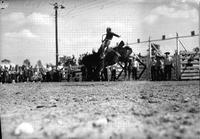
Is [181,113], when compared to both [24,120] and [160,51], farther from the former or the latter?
[160,51]

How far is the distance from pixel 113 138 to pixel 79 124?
700 mm

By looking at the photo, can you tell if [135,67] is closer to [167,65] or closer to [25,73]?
[167,65]

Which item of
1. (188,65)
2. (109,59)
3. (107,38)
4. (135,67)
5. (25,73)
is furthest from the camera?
(25,73)

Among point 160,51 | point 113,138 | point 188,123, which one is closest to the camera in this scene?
point 113,138

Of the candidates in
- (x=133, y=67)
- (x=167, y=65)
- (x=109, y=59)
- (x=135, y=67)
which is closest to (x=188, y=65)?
(x=167, y=65)

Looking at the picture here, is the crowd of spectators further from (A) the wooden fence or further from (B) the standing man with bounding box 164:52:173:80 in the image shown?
(A) the wooden fence

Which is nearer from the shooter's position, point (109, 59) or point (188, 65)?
point (188, 65)

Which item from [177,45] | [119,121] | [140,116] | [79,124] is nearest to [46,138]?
[79,124]

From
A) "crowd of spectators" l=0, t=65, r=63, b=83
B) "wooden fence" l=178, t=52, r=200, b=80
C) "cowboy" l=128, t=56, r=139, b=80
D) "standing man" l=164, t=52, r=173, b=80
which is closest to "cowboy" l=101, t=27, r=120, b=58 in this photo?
"cowboy" l=128, t=56, r=139, b=80

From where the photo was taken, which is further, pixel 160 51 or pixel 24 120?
pixel 160 51

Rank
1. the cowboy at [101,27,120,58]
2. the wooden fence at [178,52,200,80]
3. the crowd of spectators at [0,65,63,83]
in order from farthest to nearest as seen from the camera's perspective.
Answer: the crowd of spectators at [0,65,63,83]
the wooden fence at [178,52,200,80]
the cowboy at [101,27,120,58]

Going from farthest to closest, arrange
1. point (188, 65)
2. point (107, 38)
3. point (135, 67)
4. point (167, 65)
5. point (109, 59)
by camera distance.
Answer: point (109, 59) < point (135, 67) < point (188, 65) < point (107, 38) < point (167, 65)

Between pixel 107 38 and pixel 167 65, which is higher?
pixel 107 38

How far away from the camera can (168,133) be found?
2.88 m
